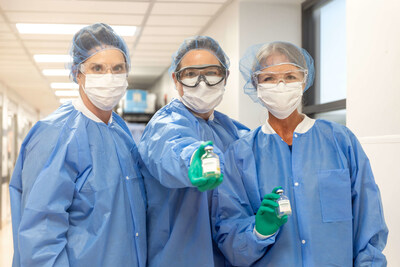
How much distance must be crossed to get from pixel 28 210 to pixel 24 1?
9.85ft

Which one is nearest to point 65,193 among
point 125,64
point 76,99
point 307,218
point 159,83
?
point 76,99

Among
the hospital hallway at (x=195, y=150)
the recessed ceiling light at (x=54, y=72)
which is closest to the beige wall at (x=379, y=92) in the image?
the hospital hallway at (x=195, y=150)

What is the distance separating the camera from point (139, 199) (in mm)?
1741

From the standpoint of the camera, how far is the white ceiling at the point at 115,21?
4082 millimetres

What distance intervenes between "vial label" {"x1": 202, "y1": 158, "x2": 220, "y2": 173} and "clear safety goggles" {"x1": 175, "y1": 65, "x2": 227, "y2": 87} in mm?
644

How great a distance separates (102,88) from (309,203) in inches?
35.7

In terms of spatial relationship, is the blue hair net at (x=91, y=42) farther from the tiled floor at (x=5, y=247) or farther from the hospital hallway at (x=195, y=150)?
the tiled floor at (x=5, y=247)

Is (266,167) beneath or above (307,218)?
above

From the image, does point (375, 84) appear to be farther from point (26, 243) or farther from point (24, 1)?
point (24, 1)

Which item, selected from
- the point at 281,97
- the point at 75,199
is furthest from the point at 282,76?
the point at 75,199

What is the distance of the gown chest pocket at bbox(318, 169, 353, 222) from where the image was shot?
1.58 m

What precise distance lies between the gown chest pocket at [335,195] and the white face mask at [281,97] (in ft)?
0.94

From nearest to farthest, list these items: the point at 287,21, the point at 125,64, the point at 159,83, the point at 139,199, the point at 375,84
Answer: the point at 139,199
the point at 125,64
the point at 375,84
the point at 287,21
the point at 159,83

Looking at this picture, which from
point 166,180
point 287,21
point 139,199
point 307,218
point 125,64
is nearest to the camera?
point 166,180
